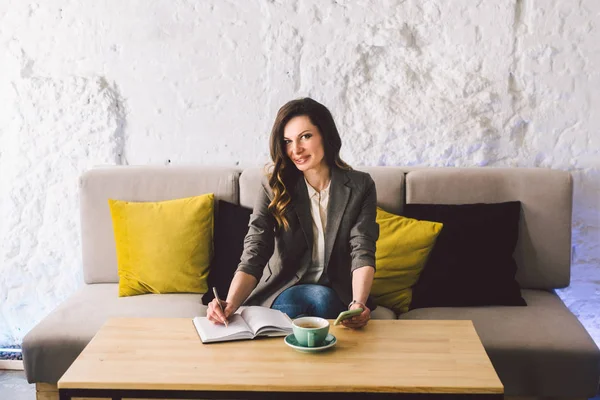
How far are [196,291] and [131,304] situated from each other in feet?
0.88

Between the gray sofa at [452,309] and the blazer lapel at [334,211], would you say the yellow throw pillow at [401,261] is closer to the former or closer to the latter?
the gray sofa at [452,309]

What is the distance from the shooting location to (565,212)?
2.67m

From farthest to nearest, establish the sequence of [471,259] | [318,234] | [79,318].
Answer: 1. [471,259]
2. [79,318]
3. [318,234]

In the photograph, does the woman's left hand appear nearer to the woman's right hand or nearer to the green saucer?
the green saucer

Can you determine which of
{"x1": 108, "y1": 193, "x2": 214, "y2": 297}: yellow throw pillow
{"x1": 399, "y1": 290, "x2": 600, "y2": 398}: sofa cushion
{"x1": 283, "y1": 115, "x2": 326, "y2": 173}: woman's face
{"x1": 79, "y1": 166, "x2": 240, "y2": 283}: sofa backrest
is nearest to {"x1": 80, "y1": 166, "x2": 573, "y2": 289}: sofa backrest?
{"x1": 79, "y1": 166, "x2": 240, "y2": 283}: sofa backrest

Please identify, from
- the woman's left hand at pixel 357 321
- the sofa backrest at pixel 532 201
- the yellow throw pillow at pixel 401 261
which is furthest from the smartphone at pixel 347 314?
the sofa backrest at pixel 532 201

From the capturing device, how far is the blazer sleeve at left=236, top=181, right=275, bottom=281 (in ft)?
7.02

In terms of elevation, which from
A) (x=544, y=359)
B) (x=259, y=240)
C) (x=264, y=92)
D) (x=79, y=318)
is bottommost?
(x=544, y=359)

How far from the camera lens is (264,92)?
2992 mm

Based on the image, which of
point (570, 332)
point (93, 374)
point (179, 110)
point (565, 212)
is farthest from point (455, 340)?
point (179, 110)

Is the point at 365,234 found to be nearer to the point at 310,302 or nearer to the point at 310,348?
the point at 310,302

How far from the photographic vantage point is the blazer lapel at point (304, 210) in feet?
7.30

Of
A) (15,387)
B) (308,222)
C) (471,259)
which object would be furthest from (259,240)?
(15,387)

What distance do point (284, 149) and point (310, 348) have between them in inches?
31.0
